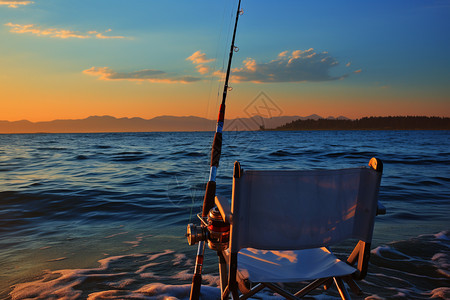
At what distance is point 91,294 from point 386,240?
3952mm

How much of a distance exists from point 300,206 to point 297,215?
0.05 m

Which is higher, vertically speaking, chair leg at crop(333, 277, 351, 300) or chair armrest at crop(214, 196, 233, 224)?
chair armrest at crop(214, 196, 233, 224)

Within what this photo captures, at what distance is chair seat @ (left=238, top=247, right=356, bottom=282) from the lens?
5.78ft

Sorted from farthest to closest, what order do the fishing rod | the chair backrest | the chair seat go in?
the fishing rod → the chair seat → the chair backrest

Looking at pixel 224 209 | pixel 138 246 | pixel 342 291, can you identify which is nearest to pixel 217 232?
pixel 224 209

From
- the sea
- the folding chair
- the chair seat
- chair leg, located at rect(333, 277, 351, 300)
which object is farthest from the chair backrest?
the sea

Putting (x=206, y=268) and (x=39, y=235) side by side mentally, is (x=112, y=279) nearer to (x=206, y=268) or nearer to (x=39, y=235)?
(x=206, y=268)

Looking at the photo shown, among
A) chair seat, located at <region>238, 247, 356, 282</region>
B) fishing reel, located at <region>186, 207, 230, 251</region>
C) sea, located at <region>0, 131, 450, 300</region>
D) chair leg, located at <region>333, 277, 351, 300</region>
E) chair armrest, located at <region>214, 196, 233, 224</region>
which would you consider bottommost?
sea, located at <region>0, 131, 450, 300</region>

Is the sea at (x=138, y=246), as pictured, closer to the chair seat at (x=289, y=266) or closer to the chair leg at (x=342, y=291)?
the chair seat at (x=289, y=266)

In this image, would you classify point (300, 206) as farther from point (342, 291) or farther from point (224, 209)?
point (342, 291)

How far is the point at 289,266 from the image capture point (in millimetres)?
1992

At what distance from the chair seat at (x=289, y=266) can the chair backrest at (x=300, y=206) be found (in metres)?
0.20

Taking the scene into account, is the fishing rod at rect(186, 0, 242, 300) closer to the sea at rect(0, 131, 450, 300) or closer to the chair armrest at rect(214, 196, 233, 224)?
the chair armrest at rect(214, 196, 233, 224)

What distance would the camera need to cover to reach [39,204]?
7.39 metres
